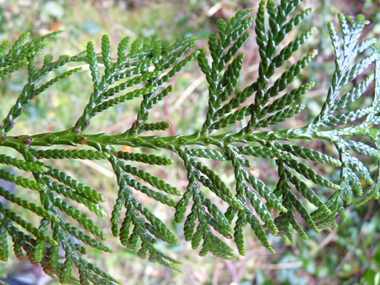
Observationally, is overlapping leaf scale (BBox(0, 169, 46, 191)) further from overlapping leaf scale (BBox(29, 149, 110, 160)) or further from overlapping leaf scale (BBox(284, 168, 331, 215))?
overlapping leaf scale (BBox(284, 168, 331, 215))

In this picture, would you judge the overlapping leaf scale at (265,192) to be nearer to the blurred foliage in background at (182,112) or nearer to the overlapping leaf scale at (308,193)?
the overlapping leaf scale at (308,193)

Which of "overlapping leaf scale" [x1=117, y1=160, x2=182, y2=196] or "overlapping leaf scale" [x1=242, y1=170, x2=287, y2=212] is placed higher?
"overlapping leaf scale" [x1=117, y1=160, x2=182, y2=196]

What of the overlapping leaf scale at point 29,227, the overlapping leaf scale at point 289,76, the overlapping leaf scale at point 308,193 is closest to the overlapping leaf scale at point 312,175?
the overlapping leaf scale at point 308,193

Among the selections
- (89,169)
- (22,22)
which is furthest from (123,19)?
(89,169)

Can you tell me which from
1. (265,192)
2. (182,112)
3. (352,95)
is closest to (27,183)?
(265,192)

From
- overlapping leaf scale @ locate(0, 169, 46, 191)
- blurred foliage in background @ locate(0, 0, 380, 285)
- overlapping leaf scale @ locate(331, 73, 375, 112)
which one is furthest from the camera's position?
blurred foliage in background @ locate(0, 0, 380, 285)

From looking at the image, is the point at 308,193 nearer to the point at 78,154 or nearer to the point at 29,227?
the point at 78,154

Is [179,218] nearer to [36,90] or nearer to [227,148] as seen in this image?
[227,148]

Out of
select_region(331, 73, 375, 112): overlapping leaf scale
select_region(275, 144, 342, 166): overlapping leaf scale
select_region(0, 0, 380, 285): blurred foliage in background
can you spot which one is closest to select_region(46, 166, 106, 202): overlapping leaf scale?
select_region(275, 144, 342, 166): overlapping leaf scale
